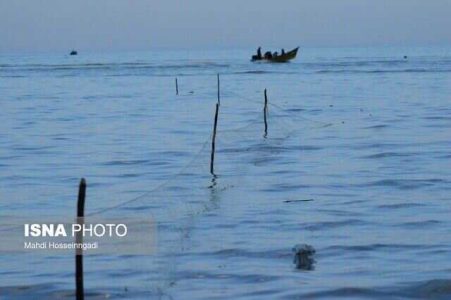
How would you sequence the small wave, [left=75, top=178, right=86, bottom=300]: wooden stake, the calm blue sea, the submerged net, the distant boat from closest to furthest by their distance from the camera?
[left=75, top=178, right=86, bottom=300]: wooden stake
the calm blue sea
the submerged net
the small wave
the distant boat

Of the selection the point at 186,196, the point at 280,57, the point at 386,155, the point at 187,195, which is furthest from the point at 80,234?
the point at 280,57

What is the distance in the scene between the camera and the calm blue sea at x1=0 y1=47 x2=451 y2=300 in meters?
10.1

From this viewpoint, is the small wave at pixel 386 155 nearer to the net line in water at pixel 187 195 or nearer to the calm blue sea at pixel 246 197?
the calm blue sea at pixel 246 197

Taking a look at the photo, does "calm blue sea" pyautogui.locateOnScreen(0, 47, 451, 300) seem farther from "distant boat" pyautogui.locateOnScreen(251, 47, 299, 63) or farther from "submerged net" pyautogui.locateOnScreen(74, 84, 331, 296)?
"distant boat" pyautogui.locateOnScreen(251, 47, 299, 63)

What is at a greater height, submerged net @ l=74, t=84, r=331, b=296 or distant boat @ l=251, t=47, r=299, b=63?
submerged net @ l=74, t=84, r=331, b=296

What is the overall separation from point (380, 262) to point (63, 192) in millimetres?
6811

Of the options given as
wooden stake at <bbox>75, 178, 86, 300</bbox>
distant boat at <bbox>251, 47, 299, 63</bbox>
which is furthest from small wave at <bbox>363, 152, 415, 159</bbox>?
distant boat at <bbox>251, 47, 299, 63</bbox>

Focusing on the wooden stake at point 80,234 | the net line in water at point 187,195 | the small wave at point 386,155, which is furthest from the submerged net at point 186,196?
the wooden stake at point 80,234

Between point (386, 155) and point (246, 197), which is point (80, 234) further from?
point (386, 155)

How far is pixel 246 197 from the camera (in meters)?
15.4

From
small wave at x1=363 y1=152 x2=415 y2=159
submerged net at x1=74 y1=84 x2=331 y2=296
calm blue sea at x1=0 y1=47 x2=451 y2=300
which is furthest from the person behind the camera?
small wave at x1=363 y1=152 x2=415 y2=159

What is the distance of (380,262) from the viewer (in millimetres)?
10797

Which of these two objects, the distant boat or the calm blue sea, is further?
the distant boat

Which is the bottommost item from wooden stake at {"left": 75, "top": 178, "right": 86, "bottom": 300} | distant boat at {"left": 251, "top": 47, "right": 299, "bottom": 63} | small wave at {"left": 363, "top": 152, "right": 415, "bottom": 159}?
distant boat at {"left": 251, "top": 47, "right": 299, "bottom": 63}
